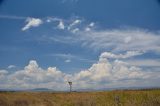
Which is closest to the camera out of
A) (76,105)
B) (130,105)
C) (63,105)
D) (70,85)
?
(130,105)

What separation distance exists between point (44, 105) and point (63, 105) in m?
2.35

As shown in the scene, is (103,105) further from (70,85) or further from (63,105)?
(70,85)

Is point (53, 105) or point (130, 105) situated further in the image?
point (53, 105)

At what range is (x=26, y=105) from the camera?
39.5 meters

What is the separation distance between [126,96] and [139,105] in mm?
15655

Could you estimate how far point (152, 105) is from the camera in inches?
1075

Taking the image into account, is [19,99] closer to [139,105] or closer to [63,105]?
[63,105]

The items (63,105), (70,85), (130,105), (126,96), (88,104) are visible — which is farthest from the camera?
(70,85)

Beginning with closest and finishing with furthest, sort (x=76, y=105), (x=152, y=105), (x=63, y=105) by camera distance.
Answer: (x=152, y=105)
(x=76, y=105)
(x=63, y=105)

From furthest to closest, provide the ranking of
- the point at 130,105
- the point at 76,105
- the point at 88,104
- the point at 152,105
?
the point at 76,105 → the point at 88,104 → the point at 130,105 → the point at 152,105

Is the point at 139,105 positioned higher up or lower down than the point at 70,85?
lower down

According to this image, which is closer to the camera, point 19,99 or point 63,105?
point 63,105

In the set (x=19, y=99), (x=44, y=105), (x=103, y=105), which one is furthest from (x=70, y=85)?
(x=103, y=105)

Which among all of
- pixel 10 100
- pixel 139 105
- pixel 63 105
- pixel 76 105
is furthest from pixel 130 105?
pixel 10 100
